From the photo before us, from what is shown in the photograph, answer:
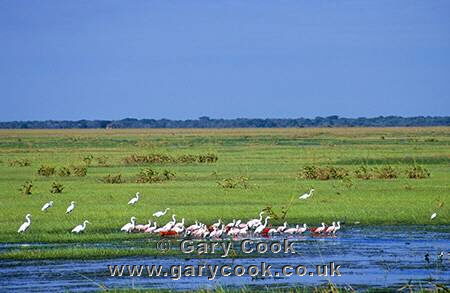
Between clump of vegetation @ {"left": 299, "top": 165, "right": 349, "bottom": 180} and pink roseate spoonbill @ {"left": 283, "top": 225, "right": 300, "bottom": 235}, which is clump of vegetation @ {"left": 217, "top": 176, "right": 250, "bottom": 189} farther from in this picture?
pink roseate spoonbill @ {"left": 283, "top": 225, "right": 300, "bottom": 235}

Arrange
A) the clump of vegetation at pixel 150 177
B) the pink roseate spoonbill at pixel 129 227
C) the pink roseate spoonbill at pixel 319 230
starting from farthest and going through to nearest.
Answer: the clump of vegetation at pixel 150 177
the pink roseate spoonbill at pixel 129 227
the pink roseate spoonbill at pixel 319 230

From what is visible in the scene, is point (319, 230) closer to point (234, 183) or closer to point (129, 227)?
point (129, 227)

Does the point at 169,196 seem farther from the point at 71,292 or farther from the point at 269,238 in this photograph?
the point at 71,292

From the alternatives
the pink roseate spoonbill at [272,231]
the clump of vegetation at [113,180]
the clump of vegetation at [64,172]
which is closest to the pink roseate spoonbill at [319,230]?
the pink roseate spoonbill at [272,231]

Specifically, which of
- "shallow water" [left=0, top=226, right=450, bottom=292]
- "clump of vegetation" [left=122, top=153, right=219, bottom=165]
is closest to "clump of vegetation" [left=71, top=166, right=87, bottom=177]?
"clump of vegetation" [left=122, top=153, right=219, bottom=165]

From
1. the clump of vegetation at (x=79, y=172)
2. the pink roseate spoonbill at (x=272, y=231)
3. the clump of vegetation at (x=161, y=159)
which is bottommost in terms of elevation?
the clump of vegetation at (x=161, y=159)

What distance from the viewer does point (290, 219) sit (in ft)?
96.2

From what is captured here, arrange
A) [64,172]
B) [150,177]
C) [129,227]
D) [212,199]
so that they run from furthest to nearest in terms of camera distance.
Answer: [64,172] → [150,177] → [212,199] → [129,227]

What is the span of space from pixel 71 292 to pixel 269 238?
26.9ft

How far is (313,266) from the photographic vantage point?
2114cm

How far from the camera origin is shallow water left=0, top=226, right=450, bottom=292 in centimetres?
1902

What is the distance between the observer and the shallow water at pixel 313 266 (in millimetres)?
19016

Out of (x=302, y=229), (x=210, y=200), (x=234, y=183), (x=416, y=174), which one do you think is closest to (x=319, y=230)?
(x=302, y=229)

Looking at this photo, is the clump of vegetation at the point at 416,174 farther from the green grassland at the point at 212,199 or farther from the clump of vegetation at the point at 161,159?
the clump of vegetation at the point at 161,159
